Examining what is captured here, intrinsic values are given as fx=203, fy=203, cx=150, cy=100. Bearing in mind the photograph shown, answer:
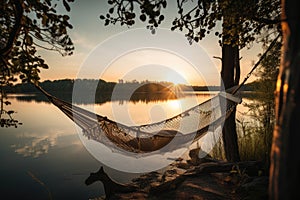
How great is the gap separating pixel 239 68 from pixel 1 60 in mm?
2723

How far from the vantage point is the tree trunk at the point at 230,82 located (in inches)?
109

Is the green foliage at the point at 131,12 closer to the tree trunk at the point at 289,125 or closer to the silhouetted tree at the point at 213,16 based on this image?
the silhouetted tree at the point at 213,16

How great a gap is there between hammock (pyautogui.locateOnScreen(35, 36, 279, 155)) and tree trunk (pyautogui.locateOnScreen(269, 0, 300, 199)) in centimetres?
188

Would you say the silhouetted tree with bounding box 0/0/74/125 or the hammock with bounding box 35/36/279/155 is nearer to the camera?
the silhouetted tree with bounding box 0/0/74/125

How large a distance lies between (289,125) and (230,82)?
2289 millimetres

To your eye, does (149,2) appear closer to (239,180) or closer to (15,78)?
(15,78)

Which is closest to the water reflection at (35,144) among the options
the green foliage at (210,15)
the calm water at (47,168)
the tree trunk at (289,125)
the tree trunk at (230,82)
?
the calm water at (47,168)

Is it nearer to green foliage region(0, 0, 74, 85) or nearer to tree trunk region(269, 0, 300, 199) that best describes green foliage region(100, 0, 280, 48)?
green foliage region(0, 0, 74, 85)

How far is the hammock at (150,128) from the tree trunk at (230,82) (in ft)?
0.51

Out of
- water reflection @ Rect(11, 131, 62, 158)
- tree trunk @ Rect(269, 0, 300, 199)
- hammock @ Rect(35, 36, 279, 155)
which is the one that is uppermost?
tree trunk @ Rect(269, 0, 300, 199)

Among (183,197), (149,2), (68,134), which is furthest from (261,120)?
(68,134)

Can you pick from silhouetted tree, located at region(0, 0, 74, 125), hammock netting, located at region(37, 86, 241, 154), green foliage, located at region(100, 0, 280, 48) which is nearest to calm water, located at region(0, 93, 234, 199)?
hammock netting, located at region(37, 86, 241, 154)

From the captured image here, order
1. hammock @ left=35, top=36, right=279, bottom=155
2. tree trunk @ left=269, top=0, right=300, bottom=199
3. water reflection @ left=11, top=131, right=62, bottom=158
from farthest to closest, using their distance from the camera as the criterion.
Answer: water reflection @ left=11, top=131, right=62, bottom=158 < hammock @ left=35, top=36, right=279, bottom=155 < tree trunk @ left=269, top=0, right=300, bottom=199

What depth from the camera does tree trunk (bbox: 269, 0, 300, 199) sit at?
648mm
